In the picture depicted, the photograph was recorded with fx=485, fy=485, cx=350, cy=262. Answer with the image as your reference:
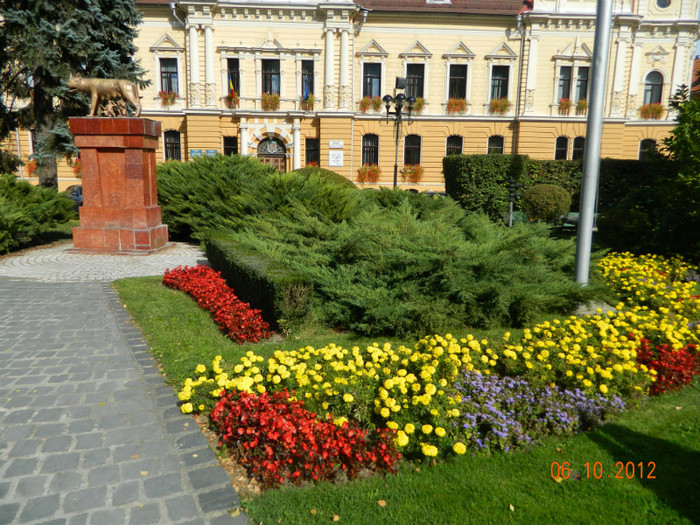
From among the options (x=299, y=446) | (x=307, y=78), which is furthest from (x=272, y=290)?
(x=307, y=78)

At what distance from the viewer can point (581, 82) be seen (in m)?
30.4

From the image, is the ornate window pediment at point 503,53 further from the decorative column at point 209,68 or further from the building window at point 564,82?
the decorative column at point 209,68

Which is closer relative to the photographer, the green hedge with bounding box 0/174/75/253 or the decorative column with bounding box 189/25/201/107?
the green hedge with bounding box 0/174/75/253

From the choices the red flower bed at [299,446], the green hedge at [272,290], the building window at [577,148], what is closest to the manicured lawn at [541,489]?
the red flower bed at [299,446]

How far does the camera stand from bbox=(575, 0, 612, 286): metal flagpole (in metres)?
6.63

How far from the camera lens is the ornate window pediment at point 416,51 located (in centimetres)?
2972

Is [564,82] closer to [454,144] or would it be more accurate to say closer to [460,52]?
[460,52]

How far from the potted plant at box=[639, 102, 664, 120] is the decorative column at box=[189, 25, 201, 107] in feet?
89.5

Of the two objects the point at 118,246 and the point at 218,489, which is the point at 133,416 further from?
the point at 118,246

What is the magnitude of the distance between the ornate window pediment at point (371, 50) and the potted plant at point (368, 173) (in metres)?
6.67

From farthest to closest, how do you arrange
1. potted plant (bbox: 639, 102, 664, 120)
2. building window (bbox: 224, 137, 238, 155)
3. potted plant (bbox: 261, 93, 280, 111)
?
potted plant (bbox: 639, 102, 664, 120) < building window (bbox: 224, 137, 238, 155) < potted plant (bbox: 261, 93, 280, 111)

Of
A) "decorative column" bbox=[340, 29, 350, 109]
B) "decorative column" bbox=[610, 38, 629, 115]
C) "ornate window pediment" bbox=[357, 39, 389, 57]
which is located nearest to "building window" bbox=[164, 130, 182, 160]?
"decorative column" bbox=[340, 29, 350, 109]

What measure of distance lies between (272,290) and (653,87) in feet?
111

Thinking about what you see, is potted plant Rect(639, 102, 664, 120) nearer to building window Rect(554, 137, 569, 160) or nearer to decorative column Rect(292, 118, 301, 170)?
building window Rect(554, 137, 569, 160)
